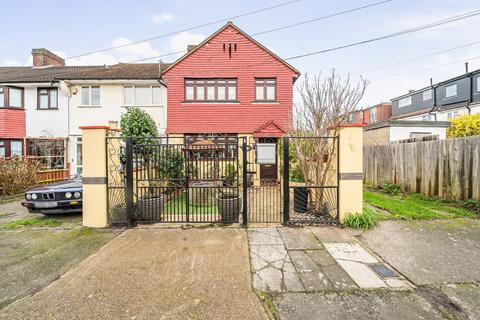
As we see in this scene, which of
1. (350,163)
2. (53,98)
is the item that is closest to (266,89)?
(350,163)

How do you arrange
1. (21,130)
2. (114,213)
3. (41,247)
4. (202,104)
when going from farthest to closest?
(21,130), (202,104), (114,213), (41,247)

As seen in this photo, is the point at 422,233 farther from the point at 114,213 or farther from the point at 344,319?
the point at 114,213

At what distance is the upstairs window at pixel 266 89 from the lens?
→ 47.6ft

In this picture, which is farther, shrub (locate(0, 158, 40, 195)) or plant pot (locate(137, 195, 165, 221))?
shrub (locate(0, 158, 40, 195))

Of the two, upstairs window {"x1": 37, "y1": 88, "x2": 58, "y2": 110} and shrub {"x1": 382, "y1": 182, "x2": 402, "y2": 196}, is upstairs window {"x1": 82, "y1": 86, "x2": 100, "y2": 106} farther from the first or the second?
shrub {"x1": 382, "y1": 182, "x2": 402, "y2": 196}

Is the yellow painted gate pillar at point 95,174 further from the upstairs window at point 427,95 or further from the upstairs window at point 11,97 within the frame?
the upstairs window at point 427,95

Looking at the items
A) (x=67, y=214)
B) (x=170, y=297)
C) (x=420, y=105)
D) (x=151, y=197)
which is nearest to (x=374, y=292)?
(x=170, y=297)

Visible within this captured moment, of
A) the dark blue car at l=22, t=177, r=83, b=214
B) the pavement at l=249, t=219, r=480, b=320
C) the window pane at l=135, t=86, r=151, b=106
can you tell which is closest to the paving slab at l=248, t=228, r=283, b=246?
the pavement at l=249, t=219, r=480, b=320

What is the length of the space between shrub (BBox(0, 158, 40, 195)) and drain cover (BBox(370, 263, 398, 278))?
13292 millimetres

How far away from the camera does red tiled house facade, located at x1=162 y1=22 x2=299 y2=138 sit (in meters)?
14.3

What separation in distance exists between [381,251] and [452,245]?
157cm

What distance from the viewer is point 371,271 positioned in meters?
3.89

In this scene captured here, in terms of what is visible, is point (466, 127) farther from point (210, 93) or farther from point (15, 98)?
point (15, 98)

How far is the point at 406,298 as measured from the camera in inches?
125
